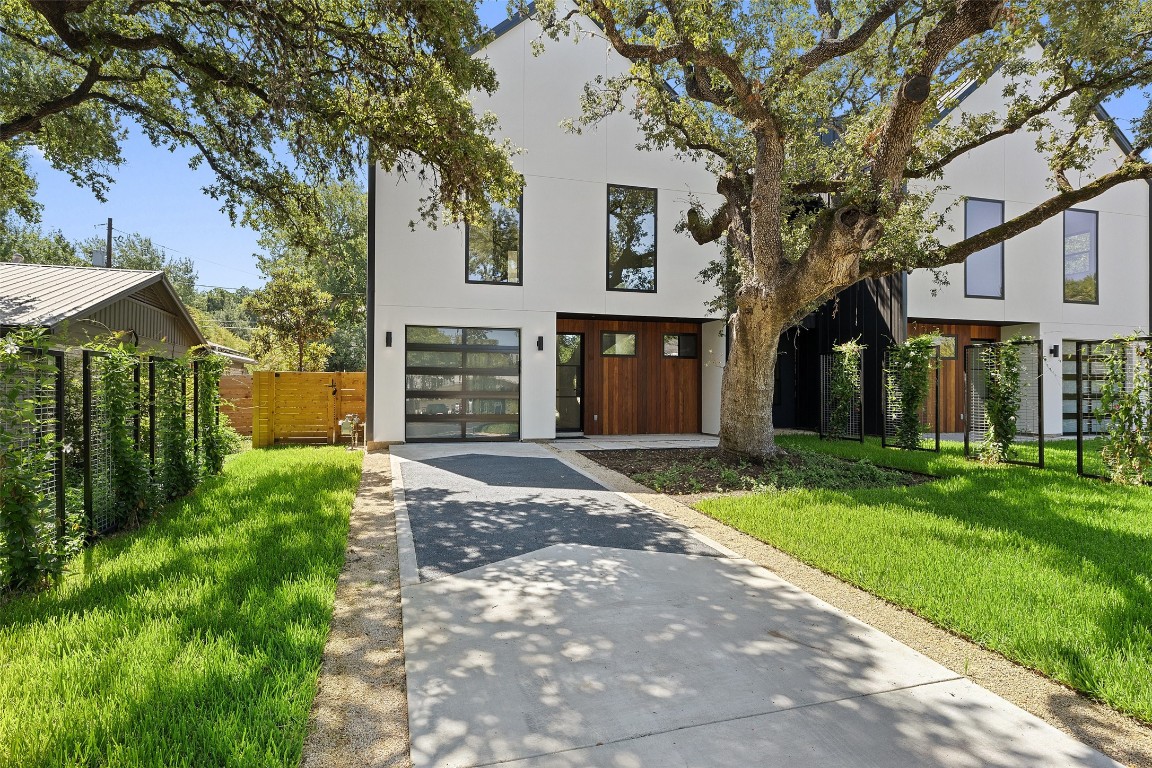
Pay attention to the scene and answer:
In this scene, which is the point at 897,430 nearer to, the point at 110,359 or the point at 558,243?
the point at 558,243

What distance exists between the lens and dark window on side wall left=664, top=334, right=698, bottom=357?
13.8 m

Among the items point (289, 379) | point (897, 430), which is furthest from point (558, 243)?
point (897, 430)

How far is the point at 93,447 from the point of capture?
15.7 ft

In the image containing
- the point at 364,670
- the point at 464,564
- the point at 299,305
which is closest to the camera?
the point at 364,670

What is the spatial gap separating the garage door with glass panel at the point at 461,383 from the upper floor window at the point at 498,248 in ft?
3.48

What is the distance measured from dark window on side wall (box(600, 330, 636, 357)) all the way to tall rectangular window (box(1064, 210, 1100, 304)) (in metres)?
10.4

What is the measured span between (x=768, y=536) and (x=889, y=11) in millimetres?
6388

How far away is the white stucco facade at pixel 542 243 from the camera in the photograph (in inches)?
436

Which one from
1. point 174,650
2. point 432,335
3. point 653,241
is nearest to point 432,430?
point 432,335

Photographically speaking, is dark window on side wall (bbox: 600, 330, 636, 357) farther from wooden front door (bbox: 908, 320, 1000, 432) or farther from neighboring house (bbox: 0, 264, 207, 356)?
neighboring house (bbox: 0, 264, 207, 356)

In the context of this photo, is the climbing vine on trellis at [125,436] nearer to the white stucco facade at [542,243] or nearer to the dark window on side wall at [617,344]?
the white stucco facade at [542,243]

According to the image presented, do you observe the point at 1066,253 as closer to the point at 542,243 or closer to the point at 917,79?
the point at 917,79

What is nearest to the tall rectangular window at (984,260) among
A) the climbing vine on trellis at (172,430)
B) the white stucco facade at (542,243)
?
the white stucco facade at (542,243)

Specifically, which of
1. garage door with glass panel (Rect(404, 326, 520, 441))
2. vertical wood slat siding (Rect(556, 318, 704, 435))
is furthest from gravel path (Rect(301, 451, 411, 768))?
vertical wood slat siding (Rect(556, 318, 704, 435))
